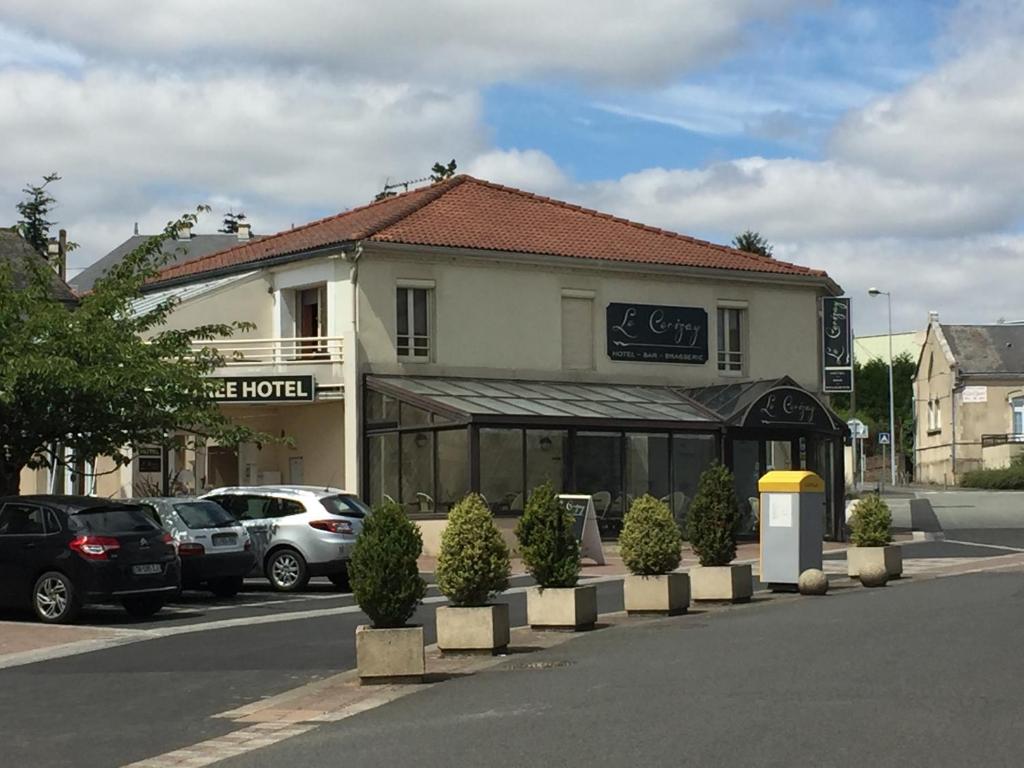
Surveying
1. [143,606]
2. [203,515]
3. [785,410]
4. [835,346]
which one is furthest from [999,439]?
[143,606]

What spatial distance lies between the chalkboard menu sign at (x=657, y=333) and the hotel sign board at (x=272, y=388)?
7.93 m

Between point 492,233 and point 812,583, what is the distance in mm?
19334

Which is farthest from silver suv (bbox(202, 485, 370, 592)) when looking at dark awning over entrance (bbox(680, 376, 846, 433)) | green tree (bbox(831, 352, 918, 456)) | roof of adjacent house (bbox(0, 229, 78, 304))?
green tree (bbox(831, 352, 918, 456))

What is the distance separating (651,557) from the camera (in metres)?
19.0

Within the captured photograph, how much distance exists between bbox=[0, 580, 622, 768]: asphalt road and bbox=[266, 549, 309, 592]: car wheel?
3666mm

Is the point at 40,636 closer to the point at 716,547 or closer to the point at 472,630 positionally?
the point at 472,630

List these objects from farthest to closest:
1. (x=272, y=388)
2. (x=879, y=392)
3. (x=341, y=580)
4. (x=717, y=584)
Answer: (x=879, y=392)
(x=272, y=388)
(x=341, y=580)
(x=717, y=584)

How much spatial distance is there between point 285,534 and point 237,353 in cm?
1172

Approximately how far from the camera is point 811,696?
37.2ft

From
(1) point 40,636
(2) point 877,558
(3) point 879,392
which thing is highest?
Result: (3) point 879,392

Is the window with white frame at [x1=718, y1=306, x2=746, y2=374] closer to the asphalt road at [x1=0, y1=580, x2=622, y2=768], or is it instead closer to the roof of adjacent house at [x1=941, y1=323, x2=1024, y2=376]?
the asphalt road at [x1=0, y1=580, x2=622, y2=768]

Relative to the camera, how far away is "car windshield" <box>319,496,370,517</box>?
25406 mm

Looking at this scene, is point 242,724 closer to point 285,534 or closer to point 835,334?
point 285,534

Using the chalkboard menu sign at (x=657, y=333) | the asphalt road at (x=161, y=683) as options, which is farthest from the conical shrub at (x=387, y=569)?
the chalkboard menu sign at (x=657, y=333)
